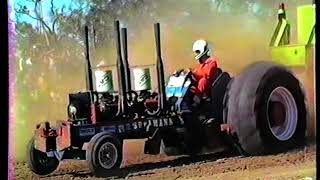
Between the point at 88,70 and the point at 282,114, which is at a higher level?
the point at 88,70

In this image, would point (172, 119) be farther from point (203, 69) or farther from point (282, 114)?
point (282, 114)

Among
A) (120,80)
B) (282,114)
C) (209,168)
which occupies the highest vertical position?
(120,80)

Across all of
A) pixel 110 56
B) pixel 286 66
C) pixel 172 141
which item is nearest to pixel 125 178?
pixel 172 141

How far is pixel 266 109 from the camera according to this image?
4203 millimetres

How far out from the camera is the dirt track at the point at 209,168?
4.19 m

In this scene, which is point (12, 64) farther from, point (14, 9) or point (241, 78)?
point (241, 78)

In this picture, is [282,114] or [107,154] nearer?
[107,154]

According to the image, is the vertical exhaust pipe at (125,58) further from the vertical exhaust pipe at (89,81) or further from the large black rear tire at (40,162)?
the large black rear tire at (40,162)

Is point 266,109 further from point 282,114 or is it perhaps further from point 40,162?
point 40,162

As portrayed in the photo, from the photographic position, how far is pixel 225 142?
4.21 meters

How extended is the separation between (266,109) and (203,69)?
310 mm

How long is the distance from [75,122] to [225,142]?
2.06ft

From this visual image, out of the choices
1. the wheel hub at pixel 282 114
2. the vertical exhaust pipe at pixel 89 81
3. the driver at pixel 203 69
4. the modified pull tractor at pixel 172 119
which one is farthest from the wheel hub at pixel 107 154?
the wheel hub at pixel 282 114

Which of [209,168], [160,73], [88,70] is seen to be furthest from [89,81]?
[209,168]
